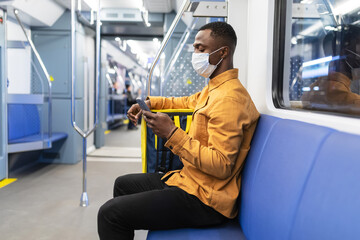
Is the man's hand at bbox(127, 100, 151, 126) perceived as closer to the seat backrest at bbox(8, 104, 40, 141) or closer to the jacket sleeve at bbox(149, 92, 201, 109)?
the jacket sleeve at bbox(149, 92, 201, 109)

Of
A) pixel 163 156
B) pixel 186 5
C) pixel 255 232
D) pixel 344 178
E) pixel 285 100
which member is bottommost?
pixel 255 232

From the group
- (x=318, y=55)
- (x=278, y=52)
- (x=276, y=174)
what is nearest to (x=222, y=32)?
(x=278, y=52)

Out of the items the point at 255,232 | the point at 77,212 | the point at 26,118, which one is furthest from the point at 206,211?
the point at 26,118

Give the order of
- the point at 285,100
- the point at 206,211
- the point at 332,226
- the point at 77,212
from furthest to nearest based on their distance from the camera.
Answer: the point at 77,212, the point at 285,100, the point at 206,211, the point at 332,226

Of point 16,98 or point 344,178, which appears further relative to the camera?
point 16,98

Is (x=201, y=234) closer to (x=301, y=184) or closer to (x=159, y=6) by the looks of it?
(x=301, y=184)

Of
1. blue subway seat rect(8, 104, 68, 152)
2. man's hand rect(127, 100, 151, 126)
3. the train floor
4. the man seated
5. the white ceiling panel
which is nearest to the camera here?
the man seated

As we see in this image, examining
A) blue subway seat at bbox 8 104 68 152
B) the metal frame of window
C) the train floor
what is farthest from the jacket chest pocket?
blue subway seat at bbox 8 104 68 152

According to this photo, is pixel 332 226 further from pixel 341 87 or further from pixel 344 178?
pixel 341 87

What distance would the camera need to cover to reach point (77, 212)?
307 cm

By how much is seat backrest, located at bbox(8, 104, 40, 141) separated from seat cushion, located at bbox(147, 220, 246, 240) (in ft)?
12.1

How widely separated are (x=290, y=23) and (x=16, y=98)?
149 inches

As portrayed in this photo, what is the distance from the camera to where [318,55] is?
5.29ft

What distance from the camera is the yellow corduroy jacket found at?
54.9 inches
